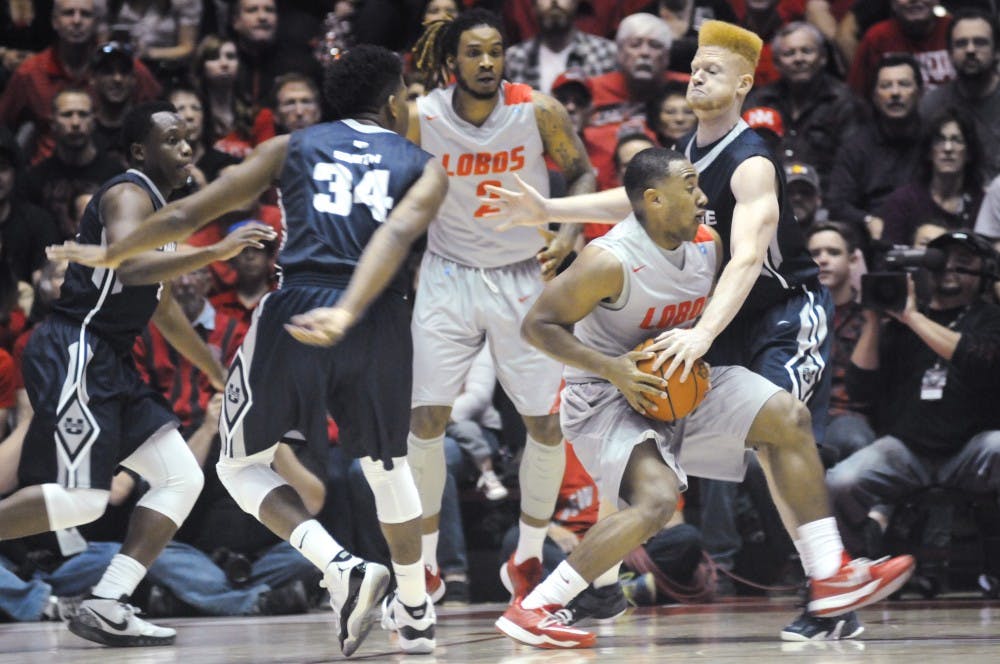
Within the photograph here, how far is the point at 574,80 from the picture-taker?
9.48 metres

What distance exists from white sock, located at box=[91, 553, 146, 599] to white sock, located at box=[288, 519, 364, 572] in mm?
1116

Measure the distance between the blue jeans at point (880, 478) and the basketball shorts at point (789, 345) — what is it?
1.65 metres

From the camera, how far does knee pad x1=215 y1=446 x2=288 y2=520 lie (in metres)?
5.19

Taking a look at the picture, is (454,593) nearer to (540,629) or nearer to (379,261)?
(540,629)

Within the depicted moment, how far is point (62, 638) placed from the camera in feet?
20.9

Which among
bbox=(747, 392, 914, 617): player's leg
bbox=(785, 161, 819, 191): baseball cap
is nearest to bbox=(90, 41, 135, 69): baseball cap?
bbox=(785, 161, 819, 191): baseball cap

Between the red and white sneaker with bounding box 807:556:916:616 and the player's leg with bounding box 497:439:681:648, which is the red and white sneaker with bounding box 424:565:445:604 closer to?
the player's leg with bounding box 497:439:681:648

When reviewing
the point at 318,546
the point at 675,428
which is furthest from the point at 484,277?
the point at 318,546

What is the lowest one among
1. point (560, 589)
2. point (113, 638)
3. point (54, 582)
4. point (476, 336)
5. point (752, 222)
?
point (54, 582)

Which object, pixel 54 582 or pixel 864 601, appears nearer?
pixel 864 601

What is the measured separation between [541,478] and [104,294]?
1969 millimetres

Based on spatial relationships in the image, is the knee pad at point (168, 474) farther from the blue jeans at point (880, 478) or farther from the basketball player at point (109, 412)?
the blue jeans at point (880, 478)

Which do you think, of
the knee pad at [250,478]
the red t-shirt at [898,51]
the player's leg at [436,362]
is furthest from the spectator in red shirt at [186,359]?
the red t-shirt at [898,51]

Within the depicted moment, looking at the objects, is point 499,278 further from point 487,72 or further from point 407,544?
point 407,544
